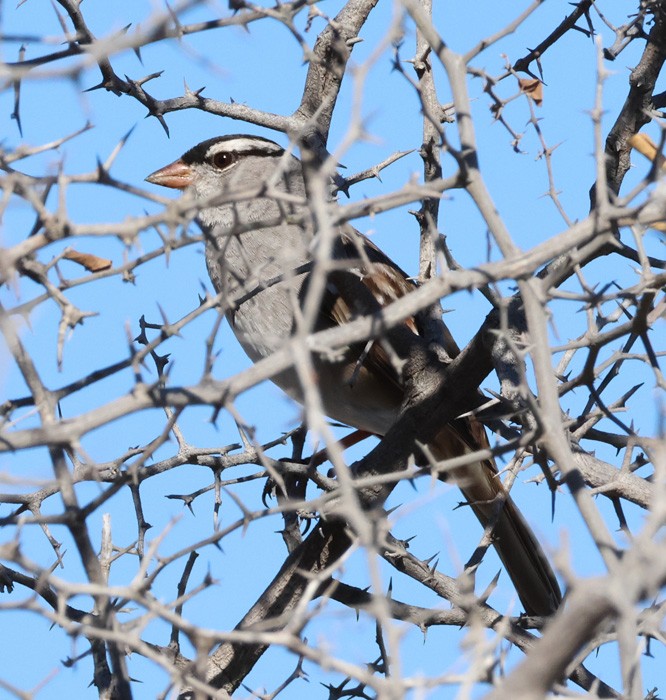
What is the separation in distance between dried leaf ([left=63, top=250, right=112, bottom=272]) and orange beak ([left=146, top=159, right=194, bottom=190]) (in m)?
3.24

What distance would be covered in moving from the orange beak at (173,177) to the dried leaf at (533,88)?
266 cm

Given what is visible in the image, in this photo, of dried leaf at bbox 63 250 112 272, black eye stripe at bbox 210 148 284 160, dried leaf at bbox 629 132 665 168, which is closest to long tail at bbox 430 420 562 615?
dried leaf at bbox 629 132 665 168

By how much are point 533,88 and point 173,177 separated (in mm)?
2757

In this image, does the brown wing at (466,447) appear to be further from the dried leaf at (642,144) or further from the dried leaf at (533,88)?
the dried leaf at (642,144)

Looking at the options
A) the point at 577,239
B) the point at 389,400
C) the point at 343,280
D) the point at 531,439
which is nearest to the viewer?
the point at 577,239

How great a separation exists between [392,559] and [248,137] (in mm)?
2960

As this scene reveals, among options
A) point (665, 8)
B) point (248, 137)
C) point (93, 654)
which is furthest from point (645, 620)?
point (248, 137)

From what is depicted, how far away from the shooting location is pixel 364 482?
7.88ft

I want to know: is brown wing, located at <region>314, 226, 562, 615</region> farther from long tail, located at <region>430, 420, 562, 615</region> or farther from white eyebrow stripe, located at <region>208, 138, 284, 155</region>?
white eyebrow stripe, located at <region>208, 138, 284, 155</region>

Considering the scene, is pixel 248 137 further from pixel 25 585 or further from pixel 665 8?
pixel 25 585

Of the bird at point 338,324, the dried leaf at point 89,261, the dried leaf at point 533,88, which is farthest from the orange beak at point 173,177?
the dried leaf at point 89,261

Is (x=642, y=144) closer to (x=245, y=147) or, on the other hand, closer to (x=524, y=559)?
(x=524, y=559)

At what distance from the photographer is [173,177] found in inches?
235

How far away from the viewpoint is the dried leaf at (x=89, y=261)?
2.72 metres
